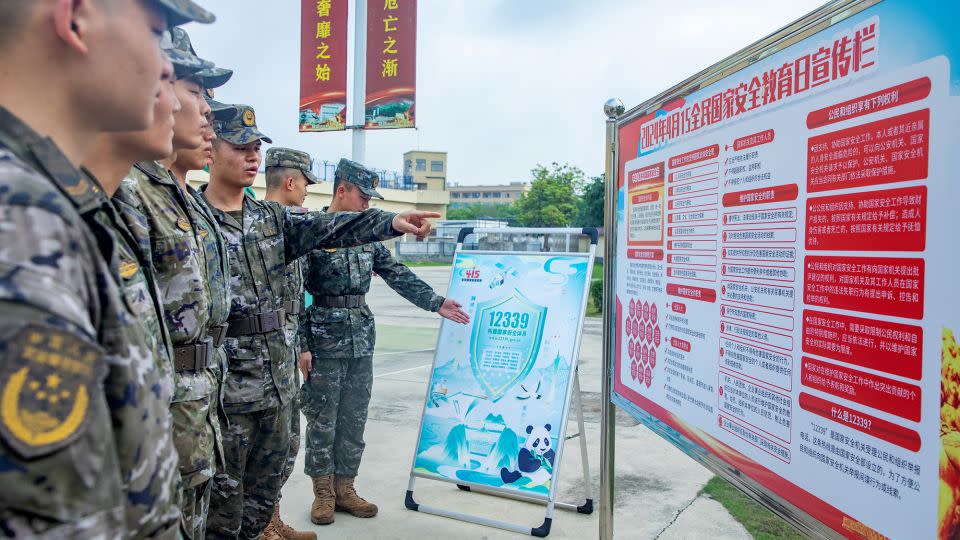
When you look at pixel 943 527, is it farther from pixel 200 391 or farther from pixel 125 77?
pixel 200 391

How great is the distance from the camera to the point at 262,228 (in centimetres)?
294

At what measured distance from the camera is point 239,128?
2.88m

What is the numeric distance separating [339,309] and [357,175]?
80 cm

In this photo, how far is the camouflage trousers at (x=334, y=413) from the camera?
3779 mm

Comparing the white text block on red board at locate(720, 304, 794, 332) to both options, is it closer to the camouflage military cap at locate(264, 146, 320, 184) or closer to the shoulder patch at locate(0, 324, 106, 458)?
the shoulder patch at locate(0, 324, 106, 458)

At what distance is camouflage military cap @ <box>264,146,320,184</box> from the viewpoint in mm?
3818

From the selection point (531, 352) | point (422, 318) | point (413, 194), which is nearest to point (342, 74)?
point (422, 318)

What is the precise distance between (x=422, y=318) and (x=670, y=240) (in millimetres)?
10620

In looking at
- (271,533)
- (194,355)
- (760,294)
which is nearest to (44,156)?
(194,355)

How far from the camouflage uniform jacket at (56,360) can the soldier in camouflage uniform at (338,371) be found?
299 cm

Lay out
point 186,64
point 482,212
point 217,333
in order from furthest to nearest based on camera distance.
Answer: point 482,212
point 217,333
point 186,64

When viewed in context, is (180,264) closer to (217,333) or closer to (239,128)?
(217,333)

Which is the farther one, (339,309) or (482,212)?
(482,212)

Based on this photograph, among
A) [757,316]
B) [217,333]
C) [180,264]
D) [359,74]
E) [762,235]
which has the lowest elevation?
[217,333]
